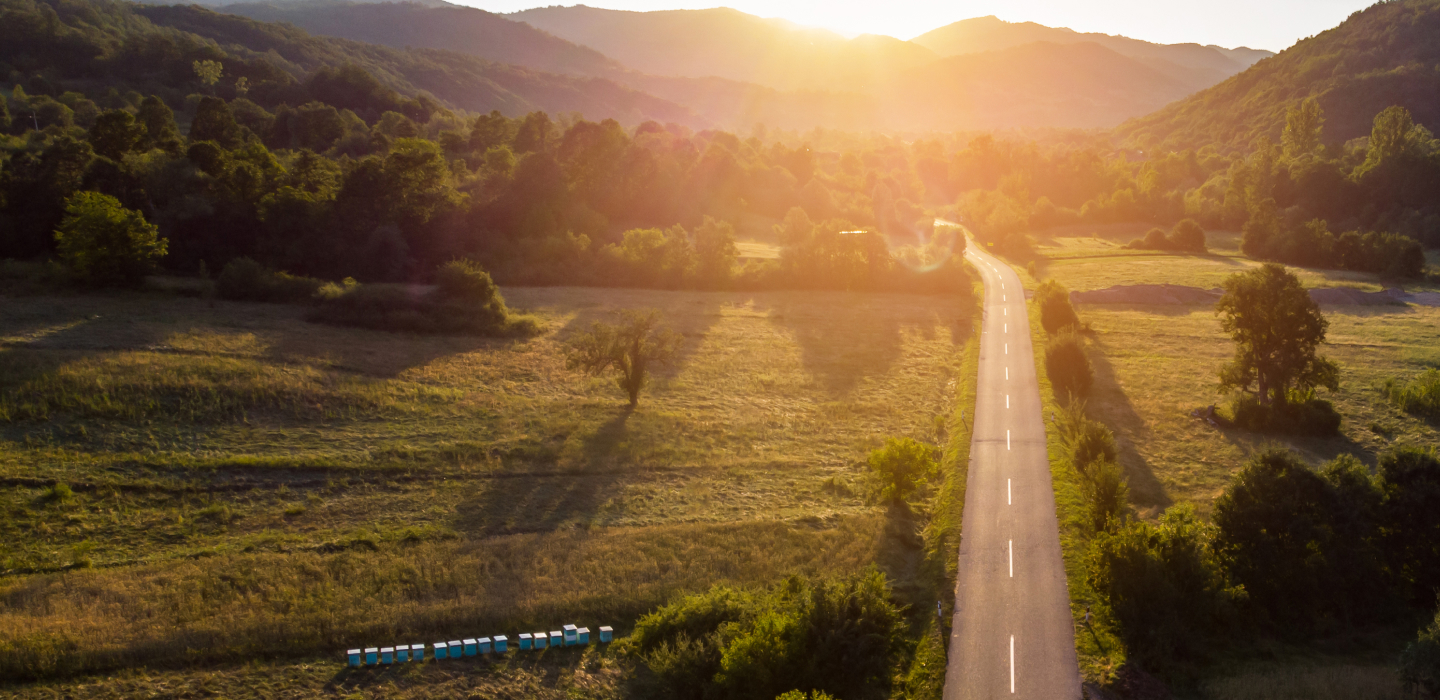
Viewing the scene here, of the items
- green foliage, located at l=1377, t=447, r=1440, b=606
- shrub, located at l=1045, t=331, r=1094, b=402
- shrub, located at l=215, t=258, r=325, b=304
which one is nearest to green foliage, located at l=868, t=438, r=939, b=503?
green foliage, located at l=1377, t=447, r=1440, b=606

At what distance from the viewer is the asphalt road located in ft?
63.1

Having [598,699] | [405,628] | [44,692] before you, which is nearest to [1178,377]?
[598,699]

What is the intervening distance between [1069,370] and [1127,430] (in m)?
6.97

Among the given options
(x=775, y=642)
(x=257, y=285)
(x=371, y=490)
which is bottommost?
(x=371, y=490)

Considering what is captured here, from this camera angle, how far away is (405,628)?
21109 millimetres

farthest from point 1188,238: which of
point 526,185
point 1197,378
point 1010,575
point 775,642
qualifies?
point 775,642

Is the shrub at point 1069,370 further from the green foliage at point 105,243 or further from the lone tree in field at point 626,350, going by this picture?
the green foliage at point 105,243

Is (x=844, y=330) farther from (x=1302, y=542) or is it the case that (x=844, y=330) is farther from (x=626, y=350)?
(x=1302, y=542)

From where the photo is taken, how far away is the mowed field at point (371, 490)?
2072cm

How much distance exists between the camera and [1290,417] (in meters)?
38.2

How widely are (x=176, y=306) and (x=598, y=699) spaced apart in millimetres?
47561

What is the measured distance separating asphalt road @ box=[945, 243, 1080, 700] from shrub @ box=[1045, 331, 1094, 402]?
3154mm

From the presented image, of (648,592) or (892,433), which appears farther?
(892,433)

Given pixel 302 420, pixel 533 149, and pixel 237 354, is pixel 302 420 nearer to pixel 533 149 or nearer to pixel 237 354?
pixel 237 354
